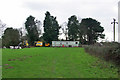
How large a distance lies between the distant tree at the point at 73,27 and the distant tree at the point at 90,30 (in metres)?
1.93

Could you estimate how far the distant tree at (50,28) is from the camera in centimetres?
5881

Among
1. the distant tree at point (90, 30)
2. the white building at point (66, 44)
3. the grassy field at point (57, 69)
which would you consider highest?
the distant tree at point (90, 30)

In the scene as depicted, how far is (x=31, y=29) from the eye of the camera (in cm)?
6266

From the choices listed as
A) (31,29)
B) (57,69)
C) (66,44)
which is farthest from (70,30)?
(57,69)

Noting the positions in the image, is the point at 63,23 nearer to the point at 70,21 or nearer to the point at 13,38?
the point at 70,21

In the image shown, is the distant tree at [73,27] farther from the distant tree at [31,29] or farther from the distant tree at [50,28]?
the distant tree at [31,29]

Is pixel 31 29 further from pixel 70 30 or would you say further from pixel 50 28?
pixel 70 30

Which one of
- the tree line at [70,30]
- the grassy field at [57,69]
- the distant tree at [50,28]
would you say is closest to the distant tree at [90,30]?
the tree line at [70,30]

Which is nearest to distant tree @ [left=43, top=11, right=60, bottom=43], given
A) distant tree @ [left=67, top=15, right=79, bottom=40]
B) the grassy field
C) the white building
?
the white building

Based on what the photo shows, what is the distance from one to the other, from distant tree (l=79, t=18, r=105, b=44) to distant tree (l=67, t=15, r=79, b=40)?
1.93 meters

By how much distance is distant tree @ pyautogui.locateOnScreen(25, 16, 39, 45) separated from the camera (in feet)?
201

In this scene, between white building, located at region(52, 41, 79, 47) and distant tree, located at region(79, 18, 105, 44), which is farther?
distant tree, located at region(79, 18, 105, 44)

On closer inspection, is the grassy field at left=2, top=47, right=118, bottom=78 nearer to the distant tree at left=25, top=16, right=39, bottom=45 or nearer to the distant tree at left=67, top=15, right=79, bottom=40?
the distant tree at left=67, top=15, right=79, bottom=40

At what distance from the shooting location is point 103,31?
58250mm
